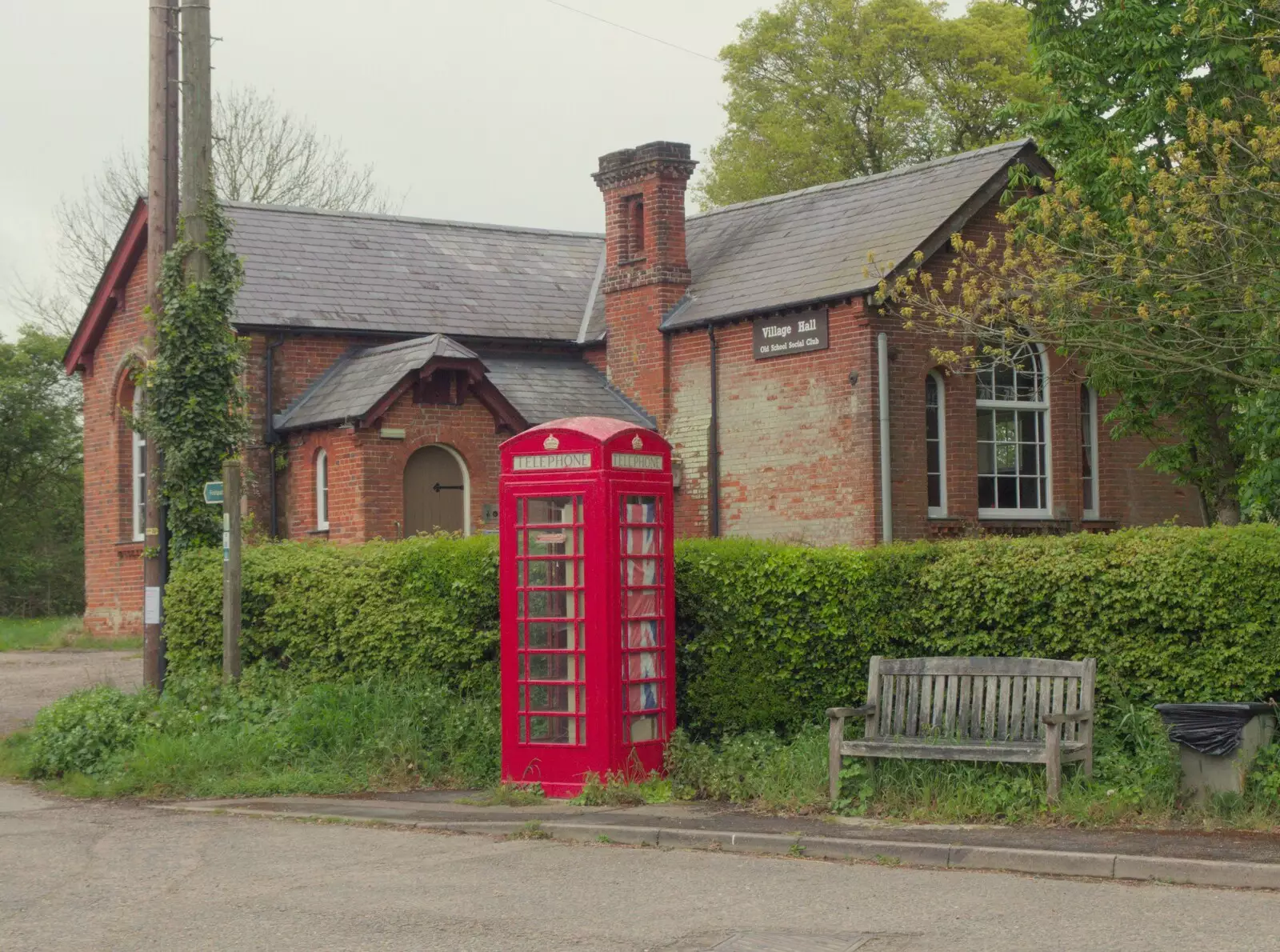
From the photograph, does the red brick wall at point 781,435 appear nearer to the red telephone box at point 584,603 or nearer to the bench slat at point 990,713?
the red telephone box at point 584,603

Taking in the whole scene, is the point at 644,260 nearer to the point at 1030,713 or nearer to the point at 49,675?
the point at 49,675

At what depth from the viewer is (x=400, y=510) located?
2233cm

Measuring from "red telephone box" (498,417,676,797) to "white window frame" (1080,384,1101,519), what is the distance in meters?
13.1

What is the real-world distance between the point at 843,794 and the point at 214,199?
908cm

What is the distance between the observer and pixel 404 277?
26.4 m

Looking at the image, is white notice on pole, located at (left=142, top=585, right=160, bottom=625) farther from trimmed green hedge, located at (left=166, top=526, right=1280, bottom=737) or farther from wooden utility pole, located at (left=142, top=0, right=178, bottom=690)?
trimmed green hedge, located at (left=166, top=526, right=1280, bottom=737)

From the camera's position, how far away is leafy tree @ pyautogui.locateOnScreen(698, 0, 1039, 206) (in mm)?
42281

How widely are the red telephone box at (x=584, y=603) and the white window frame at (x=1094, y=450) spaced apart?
13139mm

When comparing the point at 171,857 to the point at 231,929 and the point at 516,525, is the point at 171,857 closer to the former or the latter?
the point at 231,929

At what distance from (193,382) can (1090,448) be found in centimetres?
1355

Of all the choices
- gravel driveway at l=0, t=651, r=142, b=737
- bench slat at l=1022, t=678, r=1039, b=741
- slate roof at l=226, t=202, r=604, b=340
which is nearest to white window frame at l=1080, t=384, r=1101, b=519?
slate roof at l=226, t=202, r=604, b=340

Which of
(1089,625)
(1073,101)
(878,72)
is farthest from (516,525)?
(878,72)

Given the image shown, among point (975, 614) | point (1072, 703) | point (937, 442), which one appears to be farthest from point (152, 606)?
point (937, 442)

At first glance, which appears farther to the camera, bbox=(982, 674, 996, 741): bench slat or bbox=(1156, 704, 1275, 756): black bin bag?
bbox=(982, 674, 996, 741): bench slat
